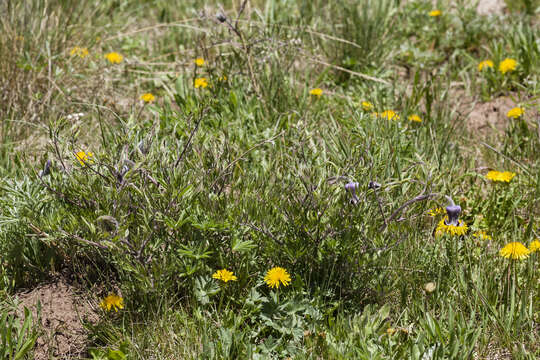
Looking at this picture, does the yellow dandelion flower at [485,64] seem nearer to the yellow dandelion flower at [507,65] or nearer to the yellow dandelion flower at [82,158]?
the yellow dandelion flower at [507,65]

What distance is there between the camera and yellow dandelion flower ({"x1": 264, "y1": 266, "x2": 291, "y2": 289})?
221cm

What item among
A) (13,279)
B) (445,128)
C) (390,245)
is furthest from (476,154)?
(13,279)

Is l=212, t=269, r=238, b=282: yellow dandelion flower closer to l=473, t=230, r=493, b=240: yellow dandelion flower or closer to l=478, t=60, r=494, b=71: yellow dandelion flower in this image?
l=473, t=230, r=493, b=240: yellow dandelion flower

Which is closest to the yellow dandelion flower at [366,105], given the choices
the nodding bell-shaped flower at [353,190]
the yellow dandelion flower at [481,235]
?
the yellow dandelion flower at [481,235]

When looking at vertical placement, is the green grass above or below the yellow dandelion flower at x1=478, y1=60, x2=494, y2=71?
below

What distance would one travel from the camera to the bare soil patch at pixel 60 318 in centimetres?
224

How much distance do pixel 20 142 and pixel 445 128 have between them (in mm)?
2315

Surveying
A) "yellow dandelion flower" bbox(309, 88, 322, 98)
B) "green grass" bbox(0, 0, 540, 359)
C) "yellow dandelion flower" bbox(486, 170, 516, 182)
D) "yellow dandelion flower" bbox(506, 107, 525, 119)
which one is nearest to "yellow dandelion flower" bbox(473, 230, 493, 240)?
"green grass" bbox(0, 0, 540, 359)

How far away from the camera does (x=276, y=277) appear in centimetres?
222

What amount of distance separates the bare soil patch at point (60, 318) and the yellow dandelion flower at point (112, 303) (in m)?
0.11

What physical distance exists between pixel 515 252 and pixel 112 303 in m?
1.57

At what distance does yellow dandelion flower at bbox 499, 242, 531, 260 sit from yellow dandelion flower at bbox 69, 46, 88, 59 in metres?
2.86

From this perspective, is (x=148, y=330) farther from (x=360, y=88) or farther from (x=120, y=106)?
(x=360, y=88)

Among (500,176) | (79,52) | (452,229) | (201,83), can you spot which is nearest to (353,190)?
(452,229)
